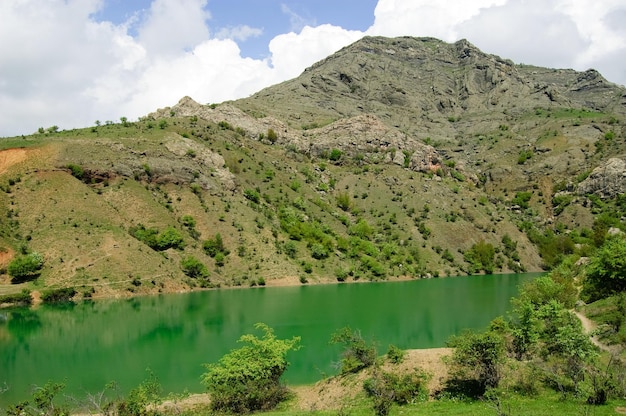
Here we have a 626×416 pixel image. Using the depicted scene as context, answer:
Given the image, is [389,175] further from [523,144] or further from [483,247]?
[523,144]

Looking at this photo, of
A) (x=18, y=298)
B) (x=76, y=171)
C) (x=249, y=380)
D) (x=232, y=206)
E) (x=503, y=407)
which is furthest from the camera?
(x=232, y=206)

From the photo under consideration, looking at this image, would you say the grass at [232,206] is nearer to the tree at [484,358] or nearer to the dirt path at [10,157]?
the dirt path at [10,157]

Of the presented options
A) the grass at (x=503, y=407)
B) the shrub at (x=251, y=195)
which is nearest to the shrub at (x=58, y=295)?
the shrub at (x=251, y=195)

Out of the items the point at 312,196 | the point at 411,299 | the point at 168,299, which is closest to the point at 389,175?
the point at 312,196

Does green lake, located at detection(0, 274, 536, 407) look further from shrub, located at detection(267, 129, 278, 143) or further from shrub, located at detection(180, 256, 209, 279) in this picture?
shrub, located at detection(267, 129, 278, 143)

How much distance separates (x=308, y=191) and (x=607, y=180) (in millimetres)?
76087

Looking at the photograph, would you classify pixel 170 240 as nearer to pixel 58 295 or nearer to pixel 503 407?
pixel 58 295

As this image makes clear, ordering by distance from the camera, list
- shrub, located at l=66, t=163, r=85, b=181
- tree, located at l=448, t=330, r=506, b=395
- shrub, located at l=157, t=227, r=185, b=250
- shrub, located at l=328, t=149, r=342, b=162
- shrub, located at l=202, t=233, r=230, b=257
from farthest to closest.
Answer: shrub, located at l=328, t=149, r=342, b=162
shrub, located at l=66, t=163, r=85, b=181
shrub, located at l=202, t=233, r=230, b=257
shrub, located at l=157, t=227, r=185, b=250
tree, located at l=448, t=330, r=506, b=395

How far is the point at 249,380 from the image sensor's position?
22.6m

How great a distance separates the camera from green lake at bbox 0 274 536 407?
96.2 ft

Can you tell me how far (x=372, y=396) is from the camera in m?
21.1

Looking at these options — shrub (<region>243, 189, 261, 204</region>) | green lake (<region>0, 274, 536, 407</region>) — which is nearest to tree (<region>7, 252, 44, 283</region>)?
green lake (<region>0, 274, 536, 407</region>)

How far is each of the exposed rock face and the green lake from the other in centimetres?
7058

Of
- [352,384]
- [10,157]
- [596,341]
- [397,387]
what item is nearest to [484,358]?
[397,387]
